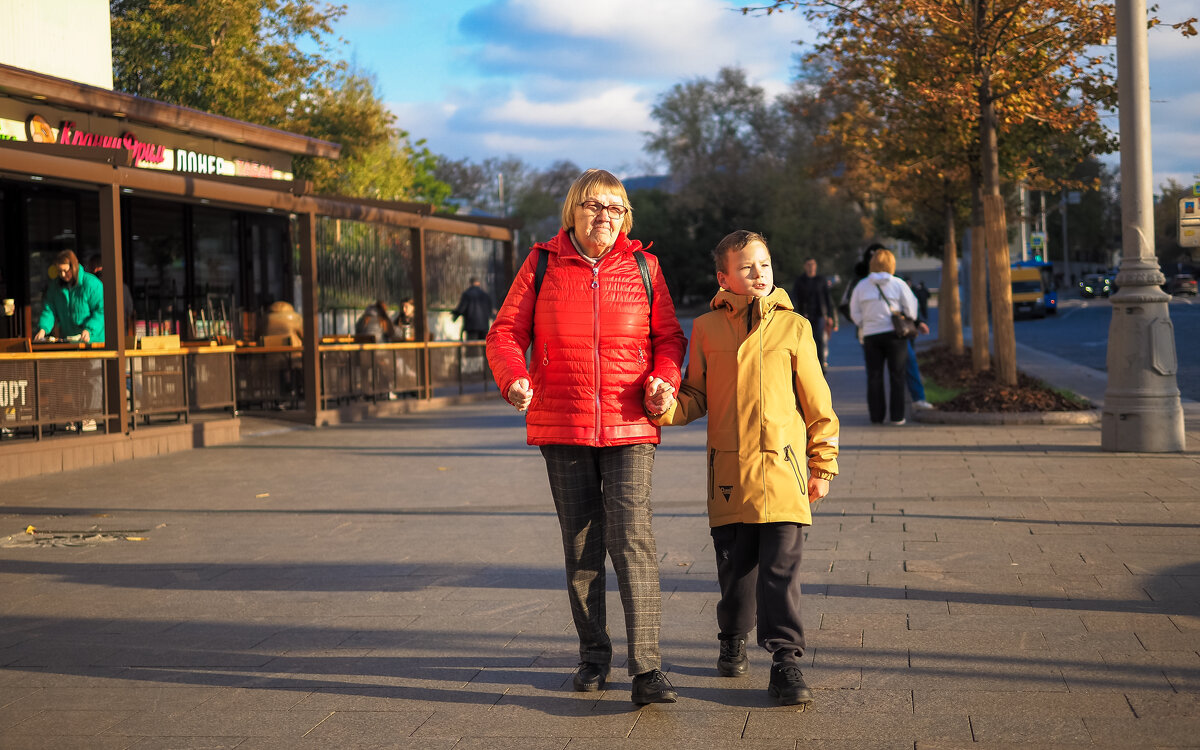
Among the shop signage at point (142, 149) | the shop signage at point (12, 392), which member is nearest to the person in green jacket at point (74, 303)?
the shop signage at point (142, 149)

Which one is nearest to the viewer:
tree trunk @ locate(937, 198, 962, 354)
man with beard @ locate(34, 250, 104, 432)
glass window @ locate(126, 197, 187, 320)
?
man with beard @ locate(34, 250, 104, 432)

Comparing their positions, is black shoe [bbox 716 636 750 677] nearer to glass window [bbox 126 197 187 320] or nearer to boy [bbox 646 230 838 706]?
boy [bbox 646 230 838 706]

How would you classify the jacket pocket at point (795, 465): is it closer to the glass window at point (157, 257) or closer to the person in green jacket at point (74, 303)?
the person in green jacket at point (74, 303)

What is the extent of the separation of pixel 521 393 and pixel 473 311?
56.5ft

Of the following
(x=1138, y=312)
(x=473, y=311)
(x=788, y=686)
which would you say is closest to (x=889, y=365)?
(x=1138, y=312)

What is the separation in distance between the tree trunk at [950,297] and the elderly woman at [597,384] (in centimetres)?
1988

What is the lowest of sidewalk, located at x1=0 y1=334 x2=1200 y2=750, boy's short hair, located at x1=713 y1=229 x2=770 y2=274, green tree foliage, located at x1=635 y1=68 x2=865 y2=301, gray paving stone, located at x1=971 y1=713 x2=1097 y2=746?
gray paving stone, located at x1=971 y1=713 x2=1097 y2=746

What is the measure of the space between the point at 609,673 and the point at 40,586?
3.41m

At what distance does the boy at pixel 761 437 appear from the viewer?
4.34m

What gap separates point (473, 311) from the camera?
21.3 meters

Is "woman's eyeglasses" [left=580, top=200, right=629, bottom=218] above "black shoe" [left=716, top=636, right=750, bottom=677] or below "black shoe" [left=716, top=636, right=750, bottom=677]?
above

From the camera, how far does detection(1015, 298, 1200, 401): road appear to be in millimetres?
19966

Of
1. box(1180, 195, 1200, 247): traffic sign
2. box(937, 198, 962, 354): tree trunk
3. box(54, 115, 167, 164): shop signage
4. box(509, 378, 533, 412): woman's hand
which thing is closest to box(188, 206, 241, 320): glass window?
box(54, 115, 167, 164): shop signage

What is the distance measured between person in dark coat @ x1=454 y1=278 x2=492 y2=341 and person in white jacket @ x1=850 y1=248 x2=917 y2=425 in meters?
8.72
